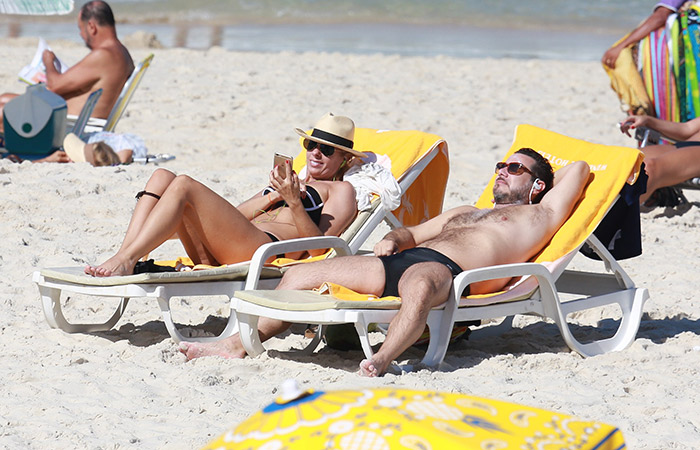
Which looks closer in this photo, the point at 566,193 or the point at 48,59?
the point at 566,193

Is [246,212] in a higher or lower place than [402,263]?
lower

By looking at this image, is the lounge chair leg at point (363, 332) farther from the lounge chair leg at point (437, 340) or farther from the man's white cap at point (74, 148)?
the man's white cap at point (74, 148)

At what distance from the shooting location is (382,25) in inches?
942

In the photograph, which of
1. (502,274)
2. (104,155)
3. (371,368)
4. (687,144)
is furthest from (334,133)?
(104,155)

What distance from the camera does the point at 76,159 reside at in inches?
295

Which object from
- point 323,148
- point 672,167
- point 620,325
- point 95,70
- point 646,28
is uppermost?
point 646,28

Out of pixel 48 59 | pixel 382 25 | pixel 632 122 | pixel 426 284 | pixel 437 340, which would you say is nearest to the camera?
pixel 426 284

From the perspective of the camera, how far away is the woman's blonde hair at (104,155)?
7457 mm

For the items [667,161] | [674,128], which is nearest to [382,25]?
[674,128]

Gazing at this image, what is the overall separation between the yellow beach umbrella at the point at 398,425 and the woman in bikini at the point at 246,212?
257 cm

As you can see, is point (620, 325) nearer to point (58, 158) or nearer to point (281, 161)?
point (281, 161)

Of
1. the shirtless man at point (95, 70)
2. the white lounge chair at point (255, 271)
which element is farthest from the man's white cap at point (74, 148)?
the white lounge chair at point (255, 271)

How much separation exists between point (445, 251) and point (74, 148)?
4.28 meters

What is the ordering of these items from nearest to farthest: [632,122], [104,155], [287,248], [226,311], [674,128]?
[287,248] → [226,311] → [632,122] → [674,128] → [104,155]
